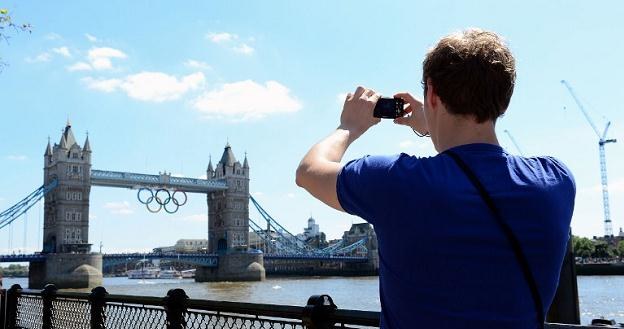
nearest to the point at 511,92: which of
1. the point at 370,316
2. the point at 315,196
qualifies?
the point at 315,196

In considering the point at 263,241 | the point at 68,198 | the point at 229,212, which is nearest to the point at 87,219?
the point at 68,198

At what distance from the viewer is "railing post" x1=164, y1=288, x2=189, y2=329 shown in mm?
3236

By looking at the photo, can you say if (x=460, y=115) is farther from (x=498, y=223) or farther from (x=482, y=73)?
(x=498, y=223)

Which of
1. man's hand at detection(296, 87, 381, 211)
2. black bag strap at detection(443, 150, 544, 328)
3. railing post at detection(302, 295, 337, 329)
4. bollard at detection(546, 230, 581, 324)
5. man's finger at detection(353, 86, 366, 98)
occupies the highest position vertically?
man's finger at detection(353, 86, 366, 98)

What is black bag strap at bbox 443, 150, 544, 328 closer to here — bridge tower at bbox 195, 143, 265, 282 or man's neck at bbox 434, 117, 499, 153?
man's neck at bbox 434, 117, 499, 153

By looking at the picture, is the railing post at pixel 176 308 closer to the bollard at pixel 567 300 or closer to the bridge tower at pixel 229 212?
the bollard at pixel 567 300

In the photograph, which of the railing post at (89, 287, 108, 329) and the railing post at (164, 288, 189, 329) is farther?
the railing post at (89, 287, 108, 329)

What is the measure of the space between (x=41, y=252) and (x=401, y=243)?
206 feet

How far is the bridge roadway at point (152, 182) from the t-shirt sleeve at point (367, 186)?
64.9 meters

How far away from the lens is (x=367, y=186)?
1169mm

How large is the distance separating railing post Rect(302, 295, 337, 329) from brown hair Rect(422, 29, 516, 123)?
120cm

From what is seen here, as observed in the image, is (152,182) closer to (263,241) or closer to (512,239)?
(263,241)

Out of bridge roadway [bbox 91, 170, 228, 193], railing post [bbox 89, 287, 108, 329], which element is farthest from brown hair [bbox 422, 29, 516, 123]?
bridge roadway [bbox 91, 170, 228, 193]

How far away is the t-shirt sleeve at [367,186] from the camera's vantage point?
3.77ft
